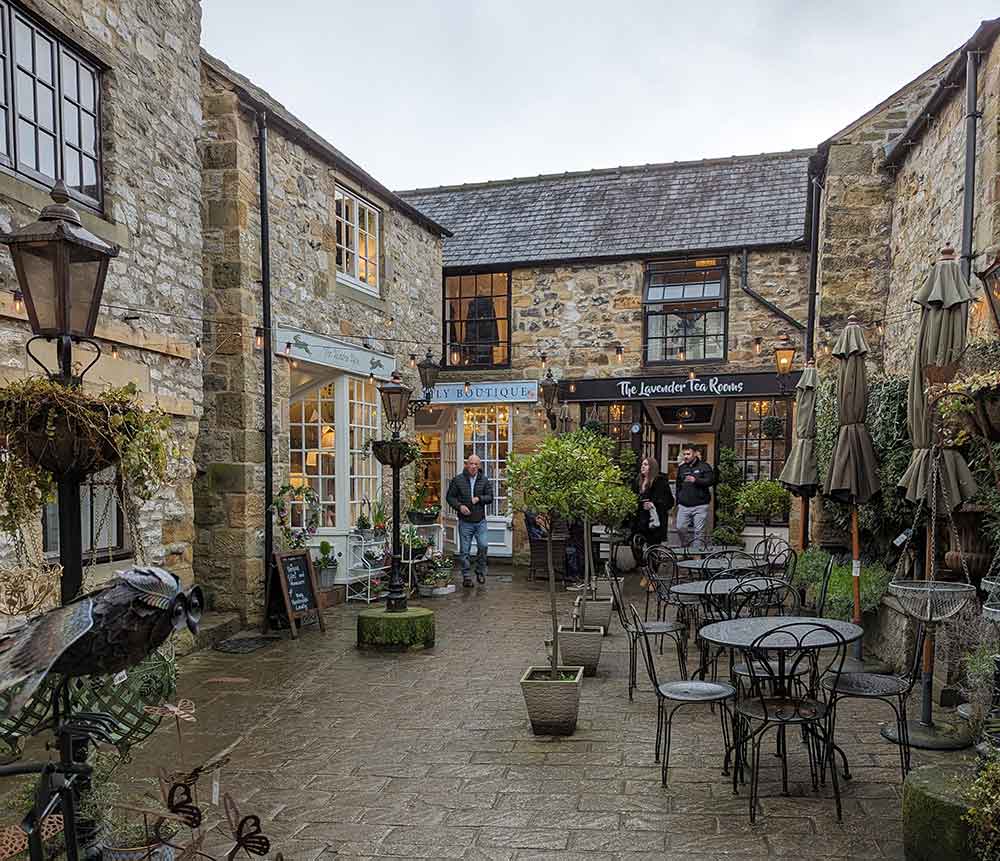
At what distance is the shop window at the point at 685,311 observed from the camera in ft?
43.6

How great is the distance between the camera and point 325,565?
31.9 feet

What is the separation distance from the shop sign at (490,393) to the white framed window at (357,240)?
3097 millimetres

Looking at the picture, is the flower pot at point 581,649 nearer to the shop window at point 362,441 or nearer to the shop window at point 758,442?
the shop window at point 362,441

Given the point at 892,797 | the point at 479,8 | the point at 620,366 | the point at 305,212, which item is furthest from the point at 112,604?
the point at 479,8

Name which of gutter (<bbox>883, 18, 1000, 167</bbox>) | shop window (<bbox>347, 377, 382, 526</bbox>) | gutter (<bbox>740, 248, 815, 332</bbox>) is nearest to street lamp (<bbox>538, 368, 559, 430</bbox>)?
shop window (<bbox>347, 377, 382, 526</bbox>)

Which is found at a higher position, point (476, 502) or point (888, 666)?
point (476, 502)

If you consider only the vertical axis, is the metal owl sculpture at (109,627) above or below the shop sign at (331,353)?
below

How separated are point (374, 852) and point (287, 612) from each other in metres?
4.88

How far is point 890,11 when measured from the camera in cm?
941

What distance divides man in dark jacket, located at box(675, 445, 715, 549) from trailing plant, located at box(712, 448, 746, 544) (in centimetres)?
158

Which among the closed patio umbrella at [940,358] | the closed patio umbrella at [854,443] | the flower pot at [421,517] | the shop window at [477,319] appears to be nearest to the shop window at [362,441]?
the flower pot at [421,517]

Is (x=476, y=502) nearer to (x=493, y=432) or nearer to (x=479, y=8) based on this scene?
(x=493, y=432)

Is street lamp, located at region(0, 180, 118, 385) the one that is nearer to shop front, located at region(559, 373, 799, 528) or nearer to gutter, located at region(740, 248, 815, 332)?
shop front, located at region(559, 373, 799, 528)

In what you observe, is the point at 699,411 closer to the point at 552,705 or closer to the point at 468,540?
the point at 468,540
